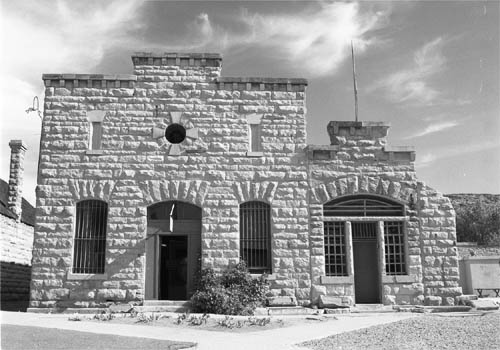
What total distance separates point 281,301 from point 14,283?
35.8ft

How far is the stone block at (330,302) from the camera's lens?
50.0 ft

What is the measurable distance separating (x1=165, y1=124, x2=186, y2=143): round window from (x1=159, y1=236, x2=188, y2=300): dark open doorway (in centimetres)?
298

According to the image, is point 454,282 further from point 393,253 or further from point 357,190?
point 357,190

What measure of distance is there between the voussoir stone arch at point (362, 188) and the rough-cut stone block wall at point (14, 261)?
36.2 feet

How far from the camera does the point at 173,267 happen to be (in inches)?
635

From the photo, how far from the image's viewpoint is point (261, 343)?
9.60 meters

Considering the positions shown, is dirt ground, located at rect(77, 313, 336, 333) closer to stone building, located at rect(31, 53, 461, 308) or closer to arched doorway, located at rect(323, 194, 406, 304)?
stone building, located at rect(31, 53, 461, 308)

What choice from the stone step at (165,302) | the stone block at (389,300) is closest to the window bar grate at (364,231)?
the stone block at (389,300)

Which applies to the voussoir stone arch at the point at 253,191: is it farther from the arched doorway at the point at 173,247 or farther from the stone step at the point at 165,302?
the stone step at the point at 165,302

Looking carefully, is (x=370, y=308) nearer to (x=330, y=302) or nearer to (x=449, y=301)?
(x=330, y=302)

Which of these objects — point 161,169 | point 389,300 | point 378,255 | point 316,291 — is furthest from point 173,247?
point 389,300

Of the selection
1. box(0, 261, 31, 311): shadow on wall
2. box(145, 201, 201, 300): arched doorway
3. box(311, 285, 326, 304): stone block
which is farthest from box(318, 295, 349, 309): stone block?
box(0, 261, 31, 311): shadow on wall

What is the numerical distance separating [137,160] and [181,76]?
296 cm

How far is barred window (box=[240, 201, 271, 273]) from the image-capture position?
15.9 m
